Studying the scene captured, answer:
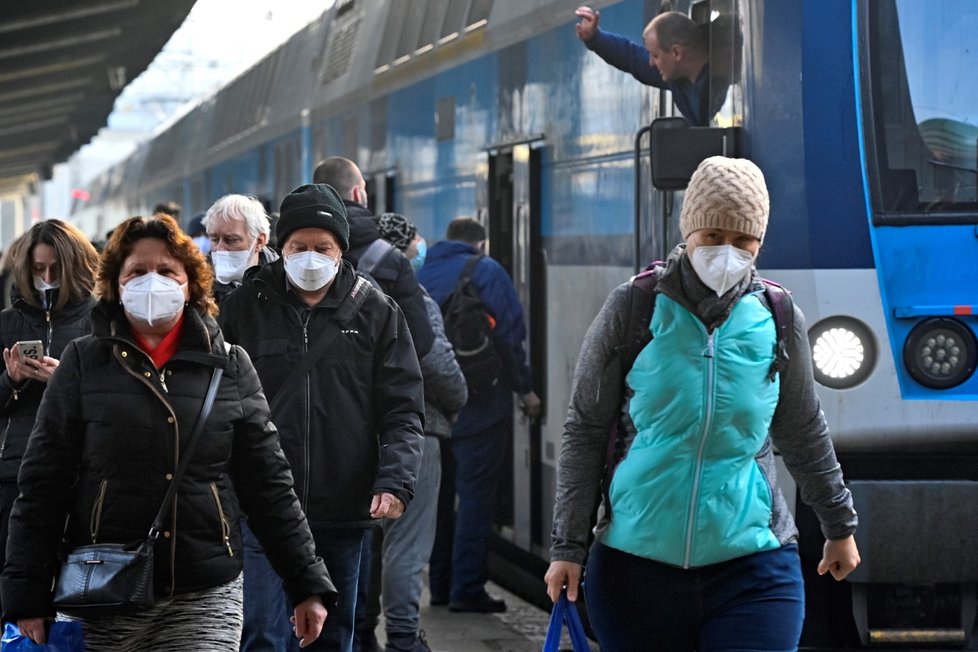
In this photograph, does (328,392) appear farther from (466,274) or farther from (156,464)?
(466,274)

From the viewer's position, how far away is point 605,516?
12.8 ft

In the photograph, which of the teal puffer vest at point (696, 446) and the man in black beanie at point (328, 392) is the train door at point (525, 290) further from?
the teal puffer vest at point (696, 446)

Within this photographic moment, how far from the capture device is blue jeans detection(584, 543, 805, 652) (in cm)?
382

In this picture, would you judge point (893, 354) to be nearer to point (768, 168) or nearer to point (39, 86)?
point (768, 168)

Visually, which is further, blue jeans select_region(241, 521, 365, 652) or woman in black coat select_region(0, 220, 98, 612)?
woman in black coat select_region(0, 220, 98, 612)

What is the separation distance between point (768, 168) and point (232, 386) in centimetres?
231

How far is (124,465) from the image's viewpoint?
150 inches

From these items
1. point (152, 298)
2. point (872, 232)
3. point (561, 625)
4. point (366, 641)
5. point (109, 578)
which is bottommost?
point (366, 641)

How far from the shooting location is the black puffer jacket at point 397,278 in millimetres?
5902

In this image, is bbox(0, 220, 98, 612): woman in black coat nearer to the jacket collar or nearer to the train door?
the jacket collar

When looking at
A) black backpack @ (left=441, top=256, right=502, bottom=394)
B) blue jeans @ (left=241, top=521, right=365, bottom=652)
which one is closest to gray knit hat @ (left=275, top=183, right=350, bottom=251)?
blue jeans @ (left=241, top=521, right=365, bottom=652)

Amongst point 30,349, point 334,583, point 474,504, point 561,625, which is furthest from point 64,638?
point 474,504

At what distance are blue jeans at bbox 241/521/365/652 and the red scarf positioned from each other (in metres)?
1.06

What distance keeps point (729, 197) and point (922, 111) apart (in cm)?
208
